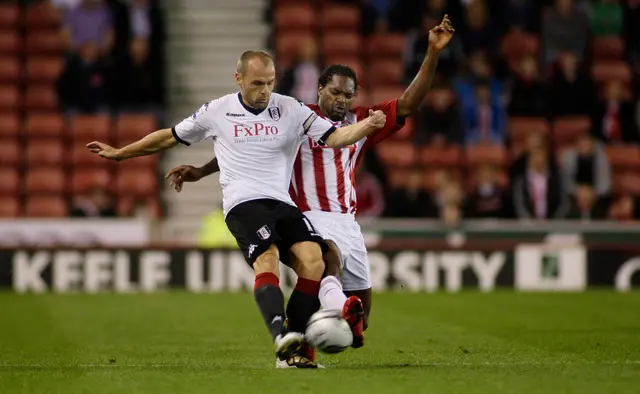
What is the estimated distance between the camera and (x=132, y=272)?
1590 centimetres

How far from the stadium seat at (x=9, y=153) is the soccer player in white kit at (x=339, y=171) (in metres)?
10.6

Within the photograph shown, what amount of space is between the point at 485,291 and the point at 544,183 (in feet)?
5.97

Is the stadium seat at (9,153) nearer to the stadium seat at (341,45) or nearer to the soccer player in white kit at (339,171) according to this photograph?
the stadium seat at (341,45)

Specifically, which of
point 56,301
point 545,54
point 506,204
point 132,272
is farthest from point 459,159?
point 56,301

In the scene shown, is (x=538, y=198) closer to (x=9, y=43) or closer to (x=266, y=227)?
(x=9, y=43)

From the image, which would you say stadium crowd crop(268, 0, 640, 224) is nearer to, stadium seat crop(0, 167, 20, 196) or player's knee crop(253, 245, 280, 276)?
stadium seat crop(0, 167, 20, 196)

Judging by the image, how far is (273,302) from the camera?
7180 mm

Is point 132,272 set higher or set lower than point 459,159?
lower

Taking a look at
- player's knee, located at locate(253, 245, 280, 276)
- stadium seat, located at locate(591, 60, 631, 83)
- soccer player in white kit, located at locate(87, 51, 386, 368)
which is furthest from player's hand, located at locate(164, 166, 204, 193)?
stadium seat, located at locate(591, 60, 631, 83)

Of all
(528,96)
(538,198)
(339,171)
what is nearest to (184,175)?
(339,171)

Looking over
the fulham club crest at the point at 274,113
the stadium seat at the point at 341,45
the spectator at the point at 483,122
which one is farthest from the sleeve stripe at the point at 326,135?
the stadium seat at the point at 341,45

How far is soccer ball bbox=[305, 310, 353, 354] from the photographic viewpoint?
6.95 m

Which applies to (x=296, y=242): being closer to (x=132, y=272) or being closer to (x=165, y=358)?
(x=165, y=358)

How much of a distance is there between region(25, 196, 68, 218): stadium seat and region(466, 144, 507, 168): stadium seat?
5518 mm
